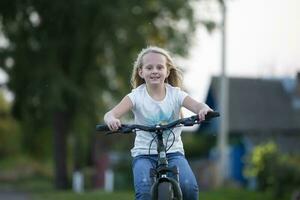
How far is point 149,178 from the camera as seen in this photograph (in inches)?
243

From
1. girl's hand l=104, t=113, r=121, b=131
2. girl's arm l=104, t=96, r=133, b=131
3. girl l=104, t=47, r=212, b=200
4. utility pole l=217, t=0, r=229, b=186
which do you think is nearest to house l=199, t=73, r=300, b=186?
utility pole l=217, t=0, r=229, b=186

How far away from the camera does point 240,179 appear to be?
40375 millimetres

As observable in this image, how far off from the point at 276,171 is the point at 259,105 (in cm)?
2023

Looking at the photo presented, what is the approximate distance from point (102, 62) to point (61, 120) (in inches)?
111

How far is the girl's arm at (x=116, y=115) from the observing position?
6109 millimetres

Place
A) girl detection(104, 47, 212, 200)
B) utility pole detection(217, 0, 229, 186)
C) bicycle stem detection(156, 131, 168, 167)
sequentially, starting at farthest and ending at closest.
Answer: utility pole detection(217, 0, 229, 186) < girl detection(104, 47, 212, 200) < bicycle stem detection(156, 131, 168, 167)

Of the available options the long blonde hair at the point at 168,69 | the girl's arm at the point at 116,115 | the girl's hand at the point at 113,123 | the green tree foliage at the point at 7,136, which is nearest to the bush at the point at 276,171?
the long blonde hair at the point at 168,69

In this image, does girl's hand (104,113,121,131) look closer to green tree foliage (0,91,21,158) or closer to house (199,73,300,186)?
house (199,73,300,186)

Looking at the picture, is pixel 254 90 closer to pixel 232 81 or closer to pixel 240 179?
pixel 232 81

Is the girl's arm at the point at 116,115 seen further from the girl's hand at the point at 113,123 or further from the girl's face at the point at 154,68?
the girl's face at the point at 154,68

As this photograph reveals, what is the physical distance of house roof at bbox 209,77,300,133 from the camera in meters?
39.8

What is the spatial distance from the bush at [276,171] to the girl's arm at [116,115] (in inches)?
581

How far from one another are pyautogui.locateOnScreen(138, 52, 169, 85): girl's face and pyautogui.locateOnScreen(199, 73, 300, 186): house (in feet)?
103

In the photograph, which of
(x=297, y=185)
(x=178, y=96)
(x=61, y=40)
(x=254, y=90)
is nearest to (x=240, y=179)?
(x=254, y=90)
